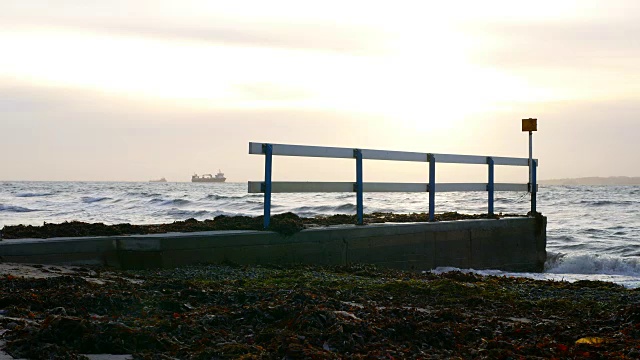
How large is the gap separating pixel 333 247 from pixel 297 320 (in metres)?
5.02

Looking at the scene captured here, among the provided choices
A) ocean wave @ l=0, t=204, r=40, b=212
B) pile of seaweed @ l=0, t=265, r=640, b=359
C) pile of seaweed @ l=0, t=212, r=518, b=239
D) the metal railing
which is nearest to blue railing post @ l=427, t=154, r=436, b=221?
the metal railing

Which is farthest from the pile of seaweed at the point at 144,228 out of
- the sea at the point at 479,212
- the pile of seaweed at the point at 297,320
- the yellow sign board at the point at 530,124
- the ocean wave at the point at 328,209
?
the ocean wave at the point at 328,209

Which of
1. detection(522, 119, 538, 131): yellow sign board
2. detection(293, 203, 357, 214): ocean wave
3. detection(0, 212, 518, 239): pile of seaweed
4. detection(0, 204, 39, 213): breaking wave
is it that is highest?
detection(522, 119, 538, 131): yellow sign board

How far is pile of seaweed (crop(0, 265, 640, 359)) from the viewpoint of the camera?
4441 millimetres

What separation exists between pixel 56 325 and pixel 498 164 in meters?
10.2

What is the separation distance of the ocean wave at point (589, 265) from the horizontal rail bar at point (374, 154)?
2.06 metres

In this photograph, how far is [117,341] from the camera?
4.40m

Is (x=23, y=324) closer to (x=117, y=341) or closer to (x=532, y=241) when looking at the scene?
(x=117, y=341)

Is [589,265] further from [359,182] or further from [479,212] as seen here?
[479,212]

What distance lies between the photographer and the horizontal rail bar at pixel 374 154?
9.67 m

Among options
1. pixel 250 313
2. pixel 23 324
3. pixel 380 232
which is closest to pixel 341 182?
pixel 380 232

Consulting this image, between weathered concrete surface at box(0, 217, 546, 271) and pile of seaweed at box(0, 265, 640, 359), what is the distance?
0.72 m

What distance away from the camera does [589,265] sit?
14.8 metres

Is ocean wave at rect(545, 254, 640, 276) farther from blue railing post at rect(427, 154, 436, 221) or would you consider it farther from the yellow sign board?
blue railing post at rect(427, 154, 436, 221)
